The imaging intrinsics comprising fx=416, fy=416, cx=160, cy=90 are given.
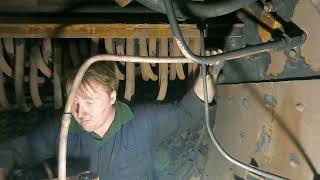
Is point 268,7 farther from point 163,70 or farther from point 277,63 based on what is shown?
point 163,70

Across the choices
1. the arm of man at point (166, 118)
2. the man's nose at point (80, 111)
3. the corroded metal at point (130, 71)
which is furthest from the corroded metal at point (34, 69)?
the arm of man at point (166, 118)

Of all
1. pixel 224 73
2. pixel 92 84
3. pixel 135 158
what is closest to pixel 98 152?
pixel 135 158

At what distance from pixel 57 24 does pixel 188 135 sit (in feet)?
2.37

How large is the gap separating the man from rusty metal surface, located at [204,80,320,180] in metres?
0.11

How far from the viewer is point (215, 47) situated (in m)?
1.27

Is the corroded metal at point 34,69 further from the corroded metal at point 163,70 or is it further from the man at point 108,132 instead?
the corroded metal at point 163,70

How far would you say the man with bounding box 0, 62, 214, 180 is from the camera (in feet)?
4.30

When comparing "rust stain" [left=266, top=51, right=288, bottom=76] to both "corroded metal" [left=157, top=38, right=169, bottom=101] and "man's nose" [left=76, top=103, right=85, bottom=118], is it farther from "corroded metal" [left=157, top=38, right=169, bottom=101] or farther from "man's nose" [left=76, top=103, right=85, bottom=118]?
"man's nose" [left=76, top=103, right=85, bottom=118]

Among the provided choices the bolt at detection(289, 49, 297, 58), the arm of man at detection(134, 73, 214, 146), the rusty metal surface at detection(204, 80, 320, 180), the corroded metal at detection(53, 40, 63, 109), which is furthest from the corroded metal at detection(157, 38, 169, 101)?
the bolt at detection(289, 49, 297, 58)

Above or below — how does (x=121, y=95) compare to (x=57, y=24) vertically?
below

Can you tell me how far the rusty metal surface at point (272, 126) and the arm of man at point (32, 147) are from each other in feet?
1.97

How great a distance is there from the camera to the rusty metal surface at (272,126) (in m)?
0.95

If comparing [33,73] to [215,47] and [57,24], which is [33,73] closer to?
[57,24]

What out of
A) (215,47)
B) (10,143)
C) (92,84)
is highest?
(215,47)
